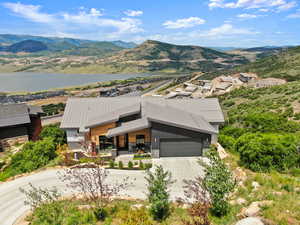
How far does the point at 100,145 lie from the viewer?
2231cm

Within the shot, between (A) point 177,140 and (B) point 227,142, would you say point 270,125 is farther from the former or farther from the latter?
(A) point 177,140

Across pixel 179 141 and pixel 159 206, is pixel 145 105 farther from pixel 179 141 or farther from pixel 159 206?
pixel 159 206

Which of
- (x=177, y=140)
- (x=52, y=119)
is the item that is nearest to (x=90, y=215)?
(x=177, y=140)

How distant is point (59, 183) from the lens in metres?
16.7

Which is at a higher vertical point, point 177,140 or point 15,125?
point 177,140

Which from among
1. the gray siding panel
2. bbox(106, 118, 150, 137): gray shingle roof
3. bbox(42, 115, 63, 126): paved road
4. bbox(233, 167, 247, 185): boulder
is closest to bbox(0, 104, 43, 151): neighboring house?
bbox(106, 118, 150, 137): gray shingle roof

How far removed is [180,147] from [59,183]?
10.8m

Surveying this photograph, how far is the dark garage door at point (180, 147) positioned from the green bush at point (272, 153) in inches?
216

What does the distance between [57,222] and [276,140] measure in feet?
47.6

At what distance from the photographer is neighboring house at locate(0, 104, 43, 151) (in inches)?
1105

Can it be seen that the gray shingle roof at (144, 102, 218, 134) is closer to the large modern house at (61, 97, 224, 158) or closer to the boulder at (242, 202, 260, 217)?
the large modern house at (61, 97, 224, 158)

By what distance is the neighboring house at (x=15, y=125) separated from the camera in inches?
1105

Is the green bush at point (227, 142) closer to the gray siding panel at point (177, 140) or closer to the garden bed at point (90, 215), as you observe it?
the gray siding panel at point (177, 140)

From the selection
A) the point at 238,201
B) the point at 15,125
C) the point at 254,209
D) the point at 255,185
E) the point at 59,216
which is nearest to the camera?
the point at 254,209
